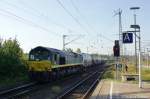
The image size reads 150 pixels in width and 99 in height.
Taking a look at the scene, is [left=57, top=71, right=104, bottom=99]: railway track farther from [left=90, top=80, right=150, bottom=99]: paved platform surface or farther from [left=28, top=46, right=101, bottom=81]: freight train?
[left=28, top=46, right=101, bottom=81]: freight train

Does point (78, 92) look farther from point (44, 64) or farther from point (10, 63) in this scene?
point (10, 63)

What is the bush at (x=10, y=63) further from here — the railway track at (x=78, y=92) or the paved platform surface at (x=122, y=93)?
the paved platform surface at (x=122, y=93)

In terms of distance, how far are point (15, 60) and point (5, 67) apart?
1.92m

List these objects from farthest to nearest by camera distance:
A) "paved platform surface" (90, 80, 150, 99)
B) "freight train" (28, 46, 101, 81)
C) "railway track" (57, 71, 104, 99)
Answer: "freight train" (28, 46, 101, 81)
"railway track" (57, 71, 104, 99)
"paved platform surface" (90, 80, 150, 99)

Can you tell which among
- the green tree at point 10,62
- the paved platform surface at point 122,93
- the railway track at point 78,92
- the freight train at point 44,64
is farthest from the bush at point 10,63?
the paved platform surface at point 122,93

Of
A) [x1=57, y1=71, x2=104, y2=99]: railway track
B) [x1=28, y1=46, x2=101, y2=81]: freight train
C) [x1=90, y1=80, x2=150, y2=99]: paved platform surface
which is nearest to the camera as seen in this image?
[x1=90, y1=80, x2=150, y2=99]: paved platform surface

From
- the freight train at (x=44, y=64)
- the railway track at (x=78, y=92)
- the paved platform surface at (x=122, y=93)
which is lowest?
the railway track at (x=78, y=92)

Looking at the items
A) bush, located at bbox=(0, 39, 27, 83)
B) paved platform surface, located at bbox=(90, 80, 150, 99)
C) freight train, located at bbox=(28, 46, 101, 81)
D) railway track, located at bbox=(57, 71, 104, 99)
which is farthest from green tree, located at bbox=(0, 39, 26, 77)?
paved platform surface, located at bbox=(90, 80, 150, 99)

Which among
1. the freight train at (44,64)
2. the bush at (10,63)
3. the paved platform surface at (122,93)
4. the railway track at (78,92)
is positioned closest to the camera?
the paved platform surface at (122,93)

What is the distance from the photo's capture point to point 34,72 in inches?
1174

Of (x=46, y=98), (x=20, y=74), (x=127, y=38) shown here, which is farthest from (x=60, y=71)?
(x=46, y=98)

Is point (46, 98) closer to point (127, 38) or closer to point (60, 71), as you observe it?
point (127, 38)

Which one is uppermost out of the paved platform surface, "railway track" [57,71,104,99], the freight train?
the freight train

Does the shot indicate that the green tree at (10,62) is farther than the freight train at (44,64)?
Yes
